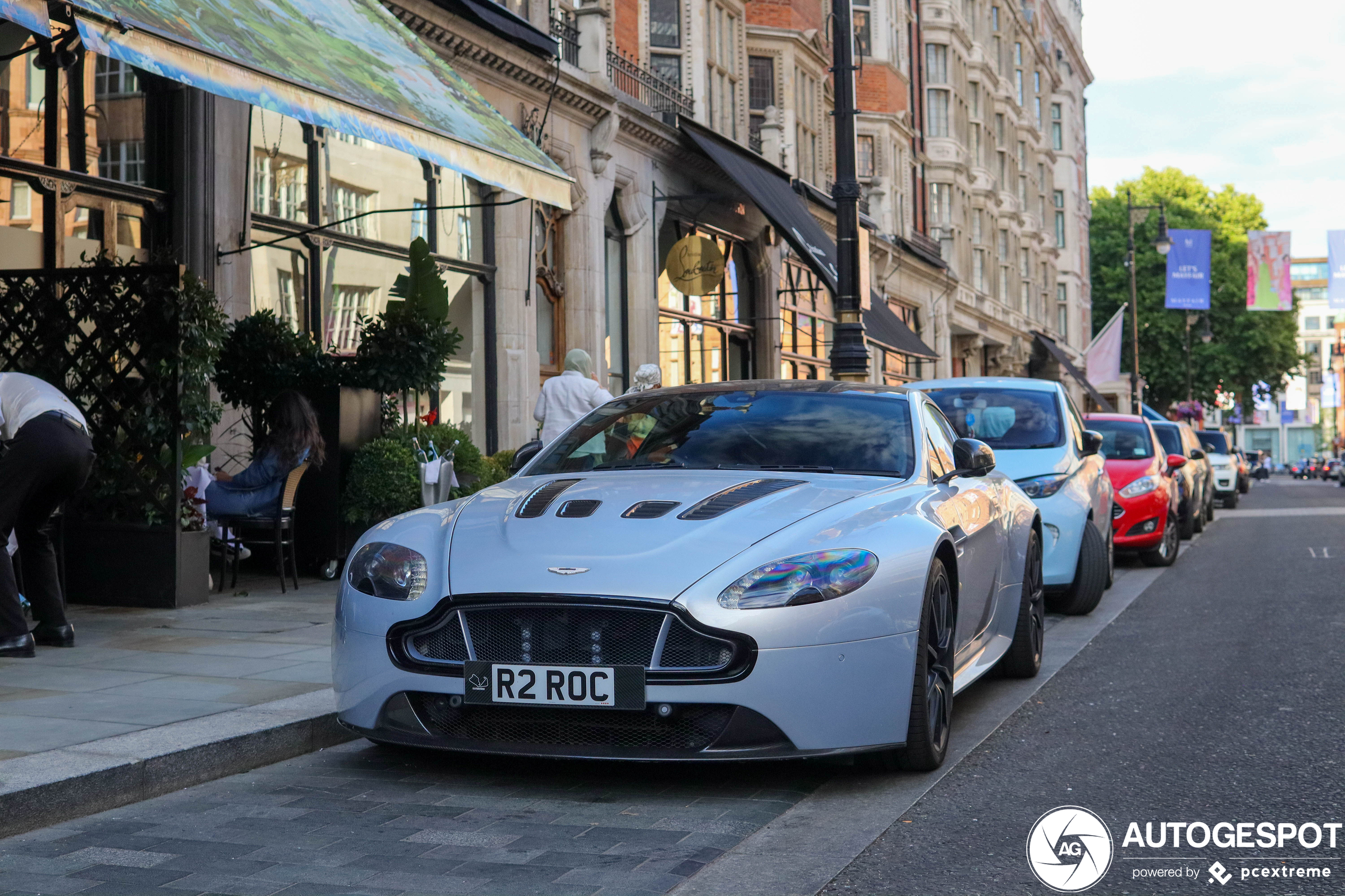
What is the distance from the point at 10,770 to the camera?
456 cm

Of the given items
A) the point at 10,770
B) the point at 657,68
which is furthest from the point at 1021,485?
the point at 657,68

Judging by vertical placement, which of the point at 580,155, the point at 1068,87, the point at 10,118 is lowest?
the point at 10,118

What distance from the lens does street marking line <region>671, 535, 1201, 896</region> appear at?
12.6 ft

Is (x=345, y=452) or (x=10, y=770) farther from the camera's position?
(x=345, y=452)

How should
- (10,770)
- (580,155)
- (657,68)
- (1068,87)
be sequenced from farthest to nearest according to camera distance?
(1068,87), (657,68), (580,155), (10,770)

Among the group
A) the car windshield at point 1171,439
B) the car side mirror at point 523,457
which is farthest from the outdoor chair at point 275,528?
the car windshield at point 1171,439

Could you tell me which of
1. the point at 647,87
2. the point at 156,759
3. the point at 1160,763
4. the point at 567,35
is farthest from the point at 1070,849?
the point at 647,87

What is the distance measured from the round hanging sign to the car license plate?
17264 mm

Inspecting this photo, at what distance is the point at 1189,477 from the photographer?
19.3m

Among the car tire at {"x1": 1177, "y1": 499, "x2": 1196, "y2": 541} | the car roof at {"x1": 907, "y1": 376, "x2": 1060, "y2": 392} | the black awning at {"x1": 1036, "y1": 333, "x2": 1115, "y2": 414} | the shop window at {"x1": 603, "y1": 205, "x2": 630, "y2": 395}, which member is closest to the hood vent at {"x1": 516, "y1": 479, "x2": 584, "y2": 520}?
the car roof at {"x1": 907, "y1": 376, "x2": 1060, "y2": 392}

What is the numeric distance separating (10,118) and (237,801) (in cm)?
737

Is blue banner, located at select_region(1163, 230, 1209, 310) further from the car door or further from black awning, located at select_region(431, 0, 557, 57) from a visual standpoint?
the car door

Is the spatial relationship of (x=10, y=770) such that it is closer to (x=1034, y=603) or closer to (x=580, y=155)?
(x=1034, y=603)

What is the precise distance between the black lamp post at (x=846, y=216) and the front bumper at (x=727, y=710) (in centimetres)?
910
